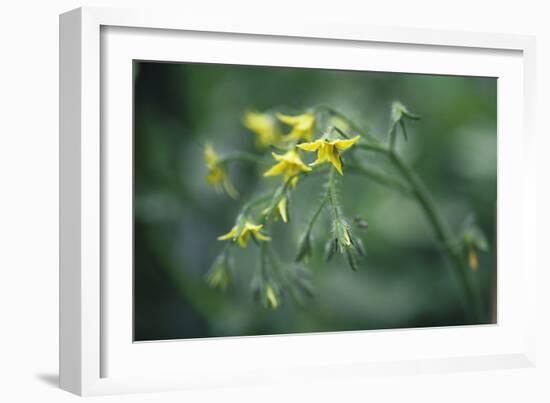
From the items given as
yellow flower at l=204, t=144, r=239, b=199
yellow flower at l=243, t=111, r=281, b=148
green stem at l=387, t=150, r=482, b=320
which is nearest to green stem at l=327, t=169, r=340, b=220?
green stem at l=387, t=150, r=482, b=320

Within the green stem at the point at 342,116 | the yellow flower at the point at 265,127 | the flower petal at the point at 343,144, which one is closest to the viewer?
the flower petal at the point at 343,144

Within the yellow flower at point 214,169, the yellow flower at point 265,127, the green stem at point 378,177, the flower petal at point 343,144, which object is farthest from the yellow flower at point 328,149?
the yellow flower at point 265,127

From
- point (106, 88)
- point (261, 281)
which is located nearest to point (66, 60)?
point (106, 88)

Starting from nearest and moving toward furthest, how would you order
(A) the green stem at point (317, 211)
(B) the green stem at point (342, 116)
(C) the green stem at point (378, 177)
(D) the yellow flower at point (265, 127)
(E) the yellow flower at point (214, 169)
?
1. (A) the green stem at point (317, 211)
2. (B) the green stem at point (342, 116)
3. (C) the green stem at point (378, 177)
4. (E) the yellow flower at point (214, 169)
5. (D) the yellow flower at point (265, 127)

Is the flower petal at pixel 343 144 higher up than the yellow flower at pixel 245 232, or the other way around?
the flower petal at pixel 343 144

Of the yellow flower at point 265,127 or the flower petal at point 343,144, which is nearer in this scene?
the flower petal at point 343,144

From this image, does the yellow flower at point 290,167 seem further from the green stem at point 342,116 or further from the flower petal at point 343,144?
the green stem at point 342,116

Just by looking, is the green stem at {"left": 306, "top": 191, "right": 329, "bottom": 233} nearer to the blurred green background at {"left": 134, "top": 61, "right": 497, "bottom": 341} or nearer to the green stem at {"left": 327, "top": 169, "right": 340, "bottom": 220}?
the green stem at {"left": 327, "top": 169, "right": 340, "bottom": 220}

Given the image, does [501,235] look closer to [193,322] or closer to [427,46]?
[427,46]
